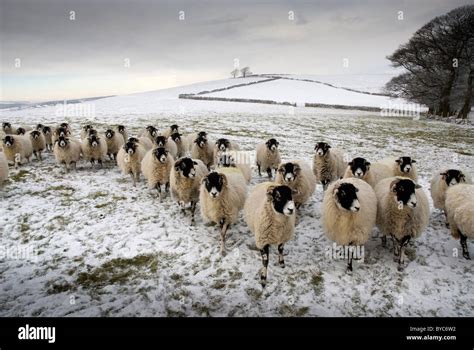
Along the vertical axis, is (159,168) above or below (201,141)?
below

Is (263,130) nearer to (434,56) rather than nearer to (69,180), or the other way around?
(69,180)

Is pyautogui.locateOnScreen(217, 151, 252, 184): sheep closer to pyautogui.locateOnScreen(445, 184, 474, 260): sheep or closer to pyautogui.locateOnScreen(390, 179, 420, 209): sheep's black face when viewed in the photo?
pyautogui.locateOnScreen(390, 179, 420, 209): sheep's black face

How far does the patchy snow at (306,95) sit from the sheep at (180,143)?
38431mm

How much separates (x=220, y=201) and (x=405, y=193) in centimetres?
395

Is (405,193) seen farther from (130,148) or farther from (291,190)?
(130,148)

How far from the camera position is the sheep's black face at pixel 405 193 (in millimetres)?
5520

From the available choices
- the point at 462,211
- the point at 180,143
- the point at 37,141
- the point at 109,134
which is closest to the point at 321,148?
the point at 462,211

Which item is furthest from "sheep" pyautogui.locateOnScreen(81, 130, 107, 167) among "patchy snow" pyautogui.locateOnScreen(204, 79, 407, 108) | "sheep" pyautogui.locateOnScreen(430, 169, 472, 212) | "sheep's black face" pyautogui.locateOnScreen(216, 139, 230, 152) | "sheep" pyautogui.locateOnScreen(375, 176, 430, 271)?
"patchy snow" pyautogui.locateOnScreen(204, 79, 407, 108)

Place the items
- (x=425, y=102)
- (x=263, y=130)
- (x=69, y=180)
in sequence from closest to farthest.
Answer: (x=69, y=180) < (x=263, y=130) < (x=425, y=102)

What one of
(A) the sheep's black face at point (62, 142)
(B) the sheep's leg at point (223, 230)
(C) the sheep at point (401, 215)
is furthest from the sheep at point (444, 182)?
(A) the sheep's black face at point (62, 142)

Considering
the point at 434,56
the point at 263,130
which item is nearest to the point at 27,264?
the point at 263,130

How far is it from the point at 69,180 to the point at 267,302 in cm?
922

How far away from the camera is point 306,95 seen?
56.8 m

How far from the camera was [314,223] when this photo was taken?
26.2 ft
